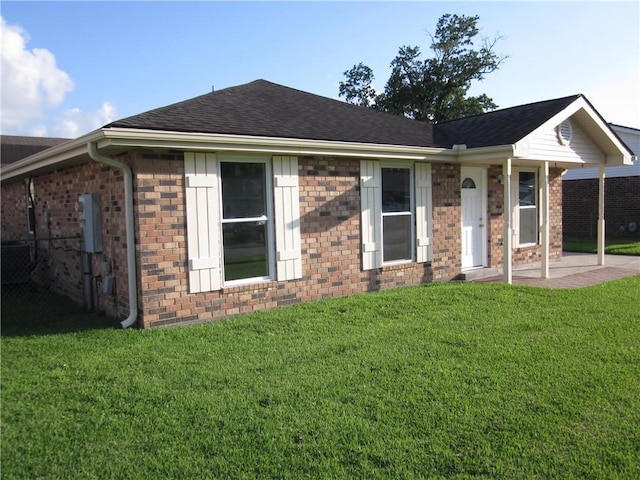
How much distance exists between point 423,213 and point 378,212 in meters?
1.19

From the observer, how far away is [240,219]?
7742 millimetres

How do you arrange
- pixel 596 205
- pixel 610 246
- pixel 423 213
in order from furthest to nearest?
1. pixel 596 205
2. pixel 610 246
3. pixel 423 213

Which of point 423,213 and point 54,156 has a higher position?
point 54,156

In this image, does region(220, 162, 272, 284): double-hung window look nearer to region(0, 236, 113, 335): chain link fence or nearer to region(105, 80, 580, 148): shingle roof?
region(105, 80, 580, 148): shingle roof

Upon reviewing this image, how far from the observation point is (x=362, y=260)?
9.23m

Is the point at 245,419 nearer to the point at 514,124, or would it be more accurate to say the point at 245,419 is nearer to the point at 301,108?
the point at 301,108

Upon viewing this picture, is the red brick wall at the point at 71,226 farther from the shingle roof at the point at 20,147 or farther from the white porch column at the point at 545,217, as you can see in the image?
the shingle roof at the point at 20,147

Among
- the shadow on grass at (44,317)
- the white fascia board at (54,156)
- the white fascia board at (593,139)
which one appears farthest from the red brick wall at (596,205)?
the white fascia board at (54,156)

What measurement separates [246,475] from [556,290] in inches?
296

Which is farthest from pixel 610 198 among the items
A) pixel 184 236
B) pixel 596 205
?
pixel 184 236

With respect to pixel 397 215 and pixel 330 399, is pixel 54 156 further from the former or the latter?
pixel 330 399

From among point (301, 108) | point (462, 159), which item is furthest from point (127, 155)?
point (462, 159)

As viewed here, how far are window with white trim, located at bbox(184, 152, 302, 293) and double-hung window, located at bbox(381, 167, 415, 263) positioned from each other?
211 centimetres

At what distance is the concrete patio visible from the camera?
1027cm
